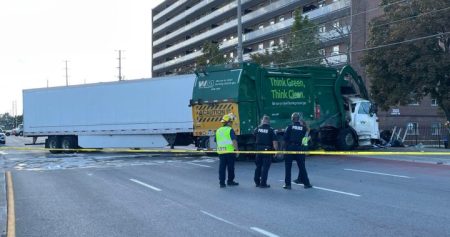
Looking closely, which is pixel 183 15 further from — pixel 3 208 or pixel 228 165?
pixel 3 208

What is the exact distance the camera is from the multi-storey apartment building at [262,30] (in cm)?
4728

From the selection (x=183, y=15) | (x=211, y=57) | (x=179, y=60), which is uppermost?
(x=183, y=15)

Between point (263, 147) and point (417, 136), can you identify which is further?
point (417, 136)

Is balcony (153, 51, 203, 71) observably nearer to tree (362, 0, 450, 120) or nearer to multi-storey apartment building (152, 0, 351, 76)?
multi-storey apartment building (152, 0, 351, 76)

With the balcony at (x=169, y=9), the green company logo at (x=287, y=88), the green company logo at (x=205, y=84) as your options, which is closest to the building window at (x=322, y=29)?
the green company logo at (x=287, y=88)

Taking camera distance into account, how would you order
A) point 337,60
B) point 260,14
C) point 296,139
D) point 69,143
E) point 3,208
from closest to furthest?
point 3,208 → point 296,139 → point 69,143 → point 337,60 → point 260,14

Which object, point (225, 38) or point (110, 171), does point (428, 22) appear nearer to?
point (110, 171)

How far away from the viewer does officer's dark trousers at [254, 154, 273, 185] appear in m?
12.6

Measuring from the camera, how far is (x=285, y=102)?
2100 cm

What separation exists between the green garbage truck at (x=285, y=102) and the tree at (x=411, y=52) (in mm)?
5208

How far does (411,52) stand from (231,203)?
20.7 metres

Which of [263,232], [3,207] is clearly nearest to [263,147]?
[263,232]

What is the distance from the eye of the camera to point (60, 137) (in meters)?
28.8

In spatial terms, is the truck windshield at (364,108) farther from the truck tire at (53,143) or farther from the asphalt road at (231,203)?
the truck tire at (53,143)
